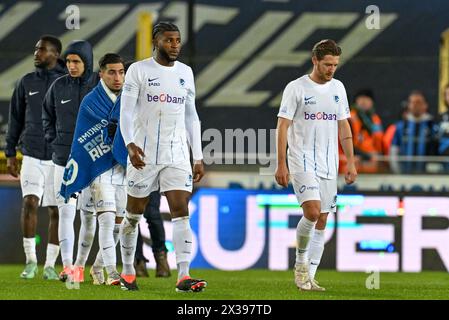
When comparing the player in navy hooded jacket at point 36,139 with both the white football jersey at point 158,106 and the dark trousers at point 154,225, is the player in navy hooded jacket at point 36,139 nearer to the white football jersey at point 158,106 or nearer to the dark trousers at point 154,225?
Result: the dark trousers at point 154,225

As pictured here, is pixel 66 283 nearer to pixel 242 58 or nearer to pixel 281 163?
pixel 281 163

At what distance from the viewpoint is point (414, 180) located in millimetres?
16797

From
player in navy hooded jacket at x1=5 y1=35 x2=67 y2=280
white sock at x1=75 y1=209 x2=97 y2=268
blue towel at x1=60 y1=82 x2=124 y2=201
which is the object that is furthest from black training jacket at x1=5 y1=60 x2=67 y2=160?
blue towel at x1=60 y1=82 x2=124 y2=201

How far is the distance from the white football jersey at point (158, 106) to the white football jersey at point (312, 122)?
3.76 ft

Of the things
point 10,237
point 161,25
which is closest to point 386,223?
point 10,237

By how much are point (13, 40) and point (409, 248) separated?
12647 millimetres

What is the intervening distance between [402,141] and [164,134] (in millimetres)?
9205

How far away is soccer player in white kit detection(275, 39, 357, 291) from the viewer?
10.9 metres

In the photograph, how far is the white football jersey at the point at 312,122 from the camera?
36.0ft

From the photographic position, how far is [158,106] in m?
10.2

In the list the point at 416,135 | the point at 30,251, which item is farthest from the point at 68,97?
the point at 416,135

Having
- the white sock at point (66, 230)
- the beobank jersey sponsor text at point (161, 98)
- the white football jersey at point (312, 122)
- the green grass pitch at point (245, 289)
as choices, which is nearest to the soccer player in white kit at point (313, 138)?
the white football jersey at point (312, 122)

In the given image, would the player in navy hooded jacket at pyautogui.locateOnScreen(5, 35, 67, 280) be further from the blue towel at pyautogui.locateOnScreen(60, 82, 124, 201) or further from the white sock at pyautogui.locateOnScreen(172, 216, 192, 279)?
the white sock at pyautogui.locateOnScreen(172, 216, 192, 279)

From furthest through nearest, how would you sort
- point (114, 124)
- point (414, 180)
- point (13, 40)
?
point (13, 40) → point (414, 180) → point (114, 124)
